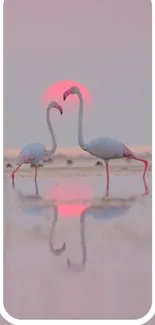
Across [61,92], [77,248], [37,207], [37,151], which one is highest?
[61,92]

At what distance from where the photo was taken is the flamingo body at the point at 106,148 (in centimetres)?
118

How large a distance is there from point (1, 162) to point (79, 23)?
0.45 metres

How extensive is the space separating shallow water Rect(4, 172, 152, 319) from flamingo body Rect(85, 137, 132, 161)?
7cm

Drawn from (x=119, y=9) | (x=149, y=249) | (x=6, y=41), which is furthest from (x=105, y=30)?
(x=149, y=249)

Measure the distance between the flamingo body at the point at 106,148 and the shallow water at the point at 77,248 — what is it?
0.07 metres

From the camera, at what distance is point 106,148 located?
1188 mm

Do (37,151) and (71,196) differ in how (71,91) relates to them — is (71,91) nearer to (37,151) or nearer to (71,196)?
(37,151)

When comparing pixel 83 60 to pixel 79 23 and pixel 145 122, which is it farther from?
pixel 145 122

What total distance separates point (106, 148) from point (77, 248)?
29 centimetres

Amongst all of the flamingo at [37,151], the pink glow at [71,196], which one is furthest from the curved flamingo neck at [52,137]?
the pink glow at [71,196]

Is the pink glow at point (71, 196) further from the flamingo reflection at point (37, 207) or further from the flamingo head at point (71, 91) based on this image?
the flamingo head at point (71, 91)

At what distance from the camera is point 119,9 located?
1.16m

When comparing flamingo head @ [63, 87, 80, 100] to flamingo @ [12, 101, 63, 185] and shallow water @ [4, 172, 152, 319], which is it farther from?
shallow water @ [4, 172, 152, 319]

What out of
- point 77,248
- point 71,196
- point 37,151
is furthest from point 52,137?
point 77,248
